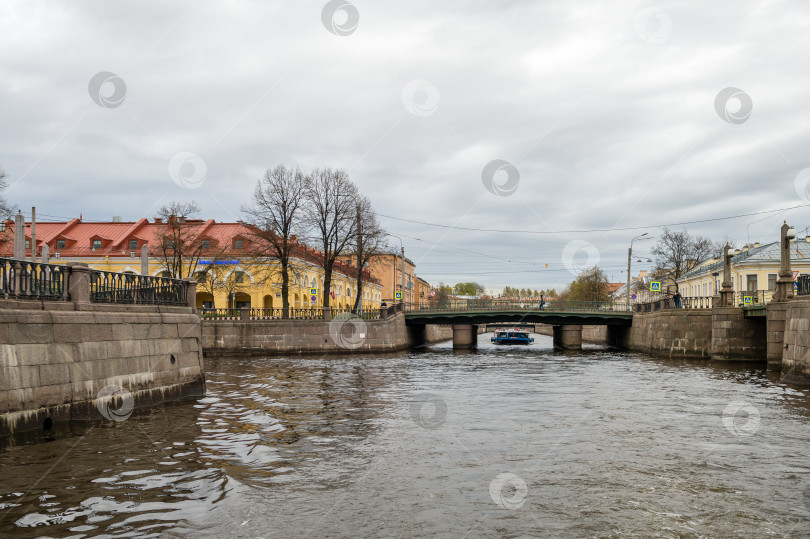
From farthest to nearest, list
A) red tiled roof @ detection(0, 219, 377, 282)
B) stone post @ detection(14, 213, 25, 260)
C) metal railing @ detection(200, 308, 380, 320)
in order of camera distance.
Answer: red tiled roof @ detection(0, 219, 377, 282), metal railing @ detection(200, 308, 380, 320), stone post @ detection(14, 213, 25, 260)

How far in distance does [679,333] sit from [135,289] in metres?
35.5

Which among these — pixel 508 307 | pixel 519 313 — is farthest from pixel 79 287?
pixel 508 307

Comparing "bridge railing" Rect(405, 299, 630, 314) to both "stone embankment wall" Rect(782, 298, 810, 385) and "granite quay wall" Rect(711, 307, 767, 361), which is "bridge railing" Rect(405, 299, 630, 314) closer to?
"granite quay wall" Rect(711, 307, 767, 361)

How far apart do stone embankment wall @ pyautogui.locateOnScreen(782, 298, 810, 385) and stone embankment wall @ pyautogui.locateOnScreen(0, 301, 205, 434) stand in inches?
823

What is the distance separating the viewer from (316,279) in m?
74.5

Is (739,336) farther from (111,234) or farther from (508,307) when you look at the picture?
(111,234)

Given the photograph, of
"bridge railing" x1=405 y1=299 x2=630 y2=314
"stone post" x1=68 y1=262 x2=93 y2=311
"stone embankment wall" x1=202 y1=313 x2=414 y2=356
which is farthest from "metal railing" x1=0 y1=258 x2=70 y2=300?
"bridge railing" x1=405 y1=299 x2=630 y2=314

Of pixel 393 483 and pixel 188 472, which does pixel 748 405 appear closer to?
pixel 393 483

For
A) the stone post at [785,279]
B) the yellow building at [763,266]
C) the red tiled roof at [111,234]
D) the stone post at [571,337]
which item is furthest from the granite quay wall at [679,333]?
the red tiled roof at [111,234]

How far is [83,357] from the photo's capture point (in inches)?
595

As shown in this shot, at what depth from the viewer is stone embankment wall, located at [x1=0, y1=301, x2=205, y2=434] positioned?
42.6ft

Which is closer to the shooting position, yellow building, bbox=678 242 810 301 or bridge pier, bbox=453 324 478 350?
yellow building, bbox=678 242 810 301

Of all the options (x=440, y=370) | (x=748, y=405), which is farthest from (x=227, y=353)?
(x=748, y=405)

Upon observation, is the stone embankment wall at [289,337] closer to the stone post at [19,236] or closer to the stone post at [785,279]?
the stone post at [19,236]
